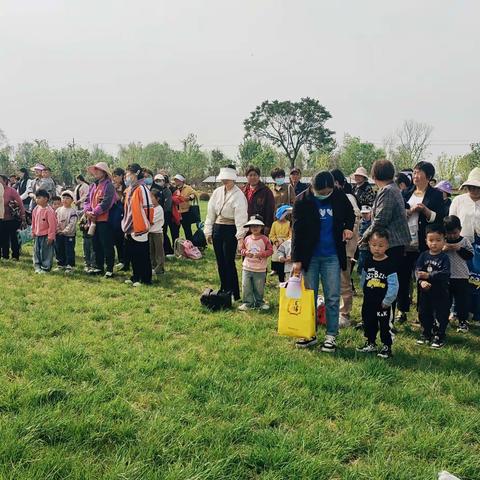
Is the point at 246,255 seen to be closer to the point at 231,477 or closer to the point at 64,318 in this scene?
the point at 64,318

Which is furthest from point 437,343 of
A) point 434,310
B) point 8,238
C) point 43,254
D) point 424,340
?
point 8,238

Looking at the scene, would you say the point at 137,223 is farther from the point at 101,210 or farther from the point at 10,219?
the point at 10,219

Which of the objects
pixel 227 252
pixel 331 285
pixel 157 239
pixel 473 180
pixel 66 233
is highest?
pixel 473 180

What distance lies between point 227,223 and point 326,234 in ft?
6.66

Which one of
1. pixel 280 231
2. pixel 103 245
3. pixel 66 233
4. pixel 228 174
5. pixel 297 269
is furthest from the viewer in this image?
pixel 66 233

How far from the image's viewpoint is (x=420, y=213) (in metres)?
5.50

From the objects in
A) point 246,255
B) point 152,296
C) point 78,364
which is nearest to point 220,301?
point 246,255

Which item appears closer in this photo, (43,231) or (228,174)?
(228,174)

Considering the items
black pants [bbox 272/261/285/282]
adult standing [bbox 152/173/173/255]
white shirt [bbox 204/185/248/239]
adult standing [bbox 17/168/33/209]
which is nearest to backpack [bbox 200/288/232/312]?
white shirt [bbox 204/185/248/239]

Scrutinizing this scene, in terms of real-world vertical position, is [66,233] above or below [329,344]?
above

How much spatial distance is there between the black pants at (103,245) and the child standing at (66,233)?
69cm

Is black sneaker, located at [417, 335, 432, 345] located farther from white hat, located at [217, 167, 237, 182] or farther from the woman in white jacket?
white hat, located at [217, 167, 237, 182]

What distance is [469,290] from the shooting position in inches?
223

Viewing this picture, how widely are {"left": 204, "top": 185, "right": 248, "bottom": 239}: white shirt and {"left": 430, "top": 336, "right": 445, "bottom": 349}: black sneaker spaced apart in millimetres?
2754
